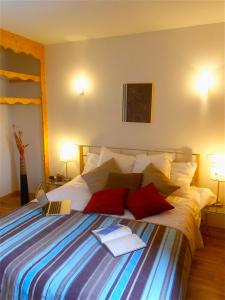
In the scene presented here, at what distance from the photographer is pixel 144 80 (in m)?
3.26

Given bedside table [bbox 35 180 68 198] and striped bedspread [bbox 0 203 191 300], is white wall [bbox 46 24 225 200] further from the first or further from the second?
striped bedspread [bbox 0 203 191 300]

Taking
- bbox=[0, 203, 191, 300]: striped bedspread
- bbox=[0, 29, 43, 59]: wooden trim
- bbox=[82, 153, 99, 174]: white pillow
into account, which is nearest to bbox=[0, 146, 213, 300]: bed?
bbox=[0, 203, 191, 300]: striped bedspread

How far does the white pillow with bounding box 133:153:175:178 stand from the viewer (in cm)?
290

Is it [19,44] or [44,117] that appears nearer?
[19,44]

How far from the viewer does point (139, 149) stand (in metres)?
3.42

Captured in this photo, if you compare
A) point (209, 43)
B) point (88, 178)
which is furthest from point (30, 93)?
point (209, 43)

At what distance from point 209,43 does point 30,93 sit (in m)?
2.69

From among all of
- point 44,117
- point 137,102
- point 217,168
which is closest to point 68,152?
point 44,117

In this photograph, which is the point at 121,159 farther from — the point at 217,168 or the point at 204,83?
the point at 204,83

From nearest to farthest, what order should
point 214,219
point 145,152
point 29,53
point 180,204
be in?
point 180,204 < point 214,219 < point 145,152 < point 29,53

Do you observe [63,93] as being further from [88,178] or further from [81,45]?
[88,178]

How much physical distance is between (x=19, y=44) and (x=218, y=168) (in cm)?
300

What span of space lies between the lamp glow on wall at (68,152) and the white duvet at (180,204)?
21.1 inches

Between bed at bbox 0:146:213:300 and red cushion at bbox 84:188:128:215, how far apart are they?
0.06 m
